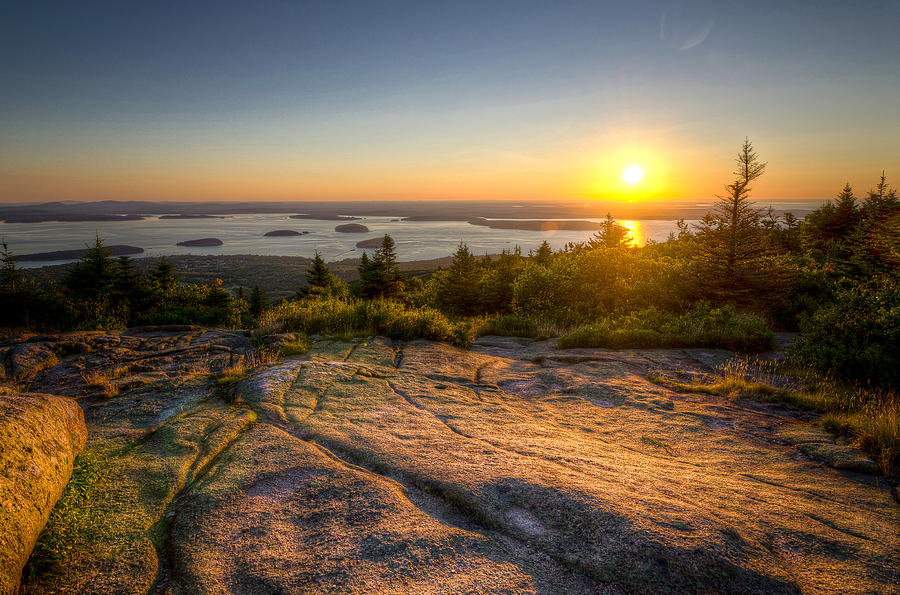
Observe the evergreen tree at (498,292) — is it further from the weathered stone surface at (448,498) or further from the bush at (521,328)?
the weathered stone surface at (448,498)

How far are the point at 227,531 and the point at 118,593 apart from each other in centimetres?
60

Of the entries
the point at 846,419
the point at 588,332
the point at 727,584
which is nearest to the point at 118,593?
the point at 727,584

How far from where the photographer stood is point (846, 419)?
16.5 ft

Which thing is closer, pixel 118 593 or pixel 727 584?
pixel 118 593

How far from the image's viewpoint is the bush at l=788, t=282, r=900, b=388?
671cm

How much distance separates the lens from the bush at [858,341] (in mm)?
6707

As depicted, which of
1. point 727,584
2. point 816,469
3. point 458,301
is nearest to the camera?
point 727,584

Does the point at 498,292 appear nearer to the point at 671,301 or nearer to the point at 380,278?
the point at 380,278

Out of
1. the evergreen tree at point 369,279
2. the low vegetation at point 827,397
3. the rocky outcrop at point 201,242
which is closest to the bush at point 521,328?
the low vegetation at point 827,397

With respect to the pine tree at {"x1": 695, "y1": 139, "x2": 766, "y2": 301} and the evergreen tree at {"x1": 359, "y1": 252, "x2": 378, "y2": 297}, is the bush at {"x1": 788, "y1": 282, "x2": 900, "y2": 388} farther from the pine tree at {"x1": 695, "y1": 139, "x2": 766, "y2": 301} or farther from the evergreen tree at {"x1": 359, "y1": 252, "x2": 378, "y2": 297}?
the evergreen tree at {"x1": 359, "y1": 252, "x2": 378, "y2": 297}

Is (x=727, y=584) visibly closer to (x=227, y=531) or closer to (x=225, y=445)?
(x=227, y=531)

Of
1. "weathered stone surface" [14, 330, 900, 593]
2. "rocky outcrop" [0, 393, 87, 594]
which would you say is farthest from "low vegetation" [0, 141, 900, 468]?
"rocky outcrop" [0, 393, 87, 594]

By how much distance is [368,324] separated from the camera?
10227 mm

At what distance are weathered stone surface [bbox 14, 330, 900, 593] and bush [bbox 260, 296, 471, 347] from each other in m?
3.86
